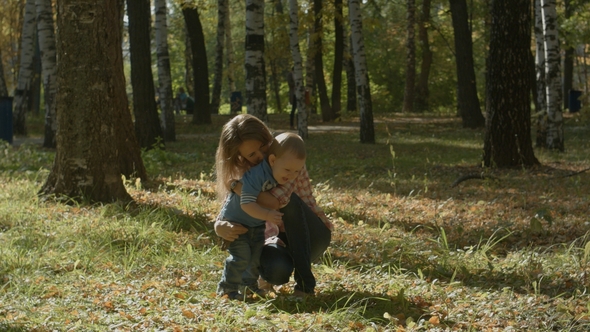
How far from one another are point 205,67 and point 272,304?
2132 centimetres

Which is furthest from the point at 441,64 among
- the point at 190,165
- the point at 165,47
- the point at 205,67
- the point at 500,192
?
the point at 500,192

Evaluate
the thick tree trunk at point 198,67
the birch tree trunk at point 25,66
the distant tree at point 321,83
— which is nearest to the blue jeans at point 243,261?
the birch tree trunk at point 25,66

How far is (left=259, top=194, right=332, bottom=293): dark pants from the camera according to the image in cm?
530

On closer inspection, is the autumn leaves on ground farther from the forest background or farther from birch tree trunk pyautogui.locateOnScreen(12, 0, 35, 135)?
birch tree trunk pyautogui.locateOnScreen(12, 0, 35, 135)

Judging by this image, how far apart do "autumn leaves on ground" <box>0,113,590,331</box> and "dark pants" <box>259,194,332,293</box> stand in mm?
159

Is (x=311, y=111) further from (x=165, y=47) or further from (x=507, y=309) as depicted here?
(x=507, y=309)

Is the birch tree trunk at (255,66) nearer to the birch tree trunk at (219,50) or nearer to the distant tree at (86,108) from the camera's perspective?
the distant tree at (86,108)

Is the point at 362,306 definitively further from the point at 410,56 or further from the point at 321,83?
the point at 410,56

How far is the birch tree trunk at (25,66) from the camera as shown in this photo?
73.9ft

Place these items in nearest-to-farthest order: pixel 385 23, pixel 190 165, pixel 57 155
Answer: pixel 57 155 < pixel 190 165 < pixel 385 23

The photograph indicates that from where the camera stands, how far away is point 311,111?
35531mm

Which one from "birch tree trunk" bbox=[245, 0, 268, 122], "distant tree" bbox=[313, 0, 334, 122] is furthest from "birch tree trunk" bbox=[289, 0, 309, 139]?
"distant tree" bbox=[313, 0, 334, 122]

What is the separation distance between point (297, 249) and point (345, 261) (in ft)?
4.45

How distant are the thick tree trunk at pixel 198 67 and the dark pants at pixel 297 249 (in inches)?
812
